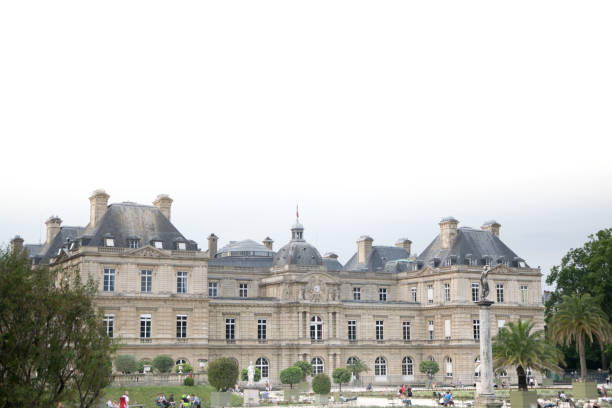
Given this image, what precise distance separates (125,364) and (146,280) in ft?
27.8

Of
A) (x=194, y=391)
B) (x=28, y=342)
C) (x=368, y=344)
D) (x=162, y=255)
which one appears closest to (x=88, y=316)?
(x=28, y=342)

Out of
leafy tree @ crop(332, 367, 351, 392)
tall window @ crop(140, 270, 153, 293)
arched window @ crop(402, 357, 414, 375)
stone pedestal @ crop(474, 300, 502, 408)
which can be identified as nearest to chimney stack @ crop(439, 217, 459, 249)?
arched window @ crop(402, 357, 414, 375)

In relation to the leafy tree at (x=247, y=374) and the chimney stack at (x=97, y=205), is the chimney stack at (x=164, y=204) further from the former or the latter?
the leafy tree at (x=247, y=374)

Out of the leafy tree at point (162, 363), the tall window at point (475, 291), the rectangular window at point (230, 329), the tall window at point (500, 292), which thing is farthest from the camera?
the tall window at point (500, 292)

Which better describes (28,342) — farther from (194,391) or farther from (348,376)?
(348,376)

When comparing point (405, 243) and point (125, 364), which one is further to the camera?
point (405, 243)

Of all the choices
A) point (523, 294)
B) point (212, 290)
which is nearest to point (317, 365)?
point (212, 290)

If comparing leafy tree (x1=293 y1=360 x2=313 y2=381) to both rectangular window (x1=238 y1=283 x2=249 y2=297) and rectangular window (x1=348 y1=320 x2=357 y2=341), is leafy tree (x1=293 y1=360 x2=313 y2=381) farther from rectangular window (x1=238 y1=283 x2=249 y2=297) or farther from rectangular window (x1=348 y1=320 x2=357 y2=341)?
rectangular window (x1=238 y1=283 x2=249 y2=297)

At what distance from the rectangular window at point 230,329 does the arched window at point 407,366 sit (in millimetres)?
17759

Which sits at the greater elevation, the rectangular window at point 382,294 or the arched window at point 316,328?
the rectangular window at point 382,294

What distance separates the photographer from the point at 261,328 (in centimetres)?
7325

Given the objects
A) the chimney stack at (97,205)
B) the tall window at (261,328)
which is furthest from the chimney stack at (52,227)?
the tall window at (261,328)

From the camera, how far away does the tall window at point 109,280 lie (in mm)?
63906

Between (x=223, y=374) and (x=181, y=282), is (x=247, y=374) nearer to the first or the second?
(x=181, y=282)
